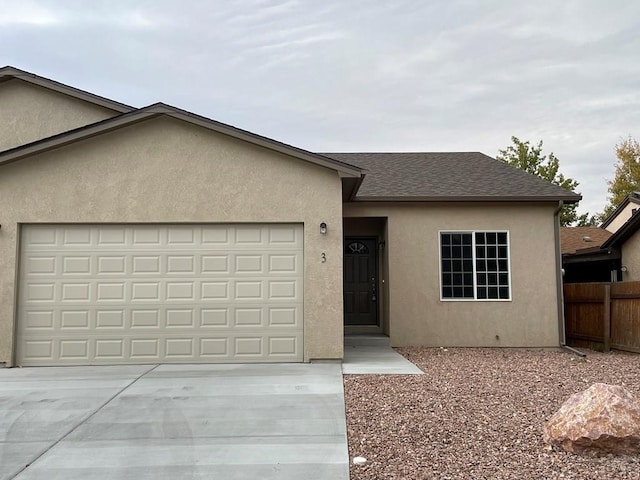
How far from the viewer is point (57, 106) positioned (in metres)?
12.5

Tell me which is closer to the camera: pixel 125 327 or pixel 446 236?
pixel 125 327

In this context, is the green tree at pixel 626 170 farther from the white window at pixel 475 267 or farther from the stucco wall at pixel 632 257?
the white window at pixel 475 267

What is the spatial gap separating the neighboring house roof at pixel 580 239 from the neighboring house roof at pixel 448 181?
522 centimetres

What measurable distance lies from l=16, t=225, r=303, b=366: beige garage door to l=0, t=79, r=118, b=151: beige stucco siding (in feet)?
13.3

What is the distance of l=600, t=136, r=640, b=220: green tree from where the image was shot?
28.0 metres

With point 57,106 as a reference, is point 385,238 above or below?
below

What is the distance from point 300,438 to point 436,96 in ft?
54.0

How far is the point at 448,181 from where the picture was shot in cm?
1291

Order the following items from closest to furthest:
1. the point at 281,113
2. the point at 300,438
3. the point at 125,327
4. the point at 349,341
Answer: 1. the point at 300,438
2. the point at 125,327
3. the point at 349,341
4. the point at 281,113

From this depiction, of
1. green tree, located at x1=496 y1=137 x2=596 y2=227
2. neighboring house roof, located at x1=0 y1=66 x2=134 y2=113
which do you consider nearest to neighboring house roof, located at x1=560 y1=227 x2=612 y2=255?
green tree, located at x1=496 y1=137 x2=596 y2=227

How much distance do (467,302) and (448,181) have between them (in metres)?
2.90

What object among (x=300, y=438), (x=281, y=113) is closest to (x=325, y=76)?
(x=281, y=113)

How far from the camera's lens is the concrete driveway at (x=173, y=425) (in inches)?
184

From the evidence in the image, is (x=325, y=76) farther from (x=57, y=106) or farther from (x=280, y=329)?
(x=280, y=329)
